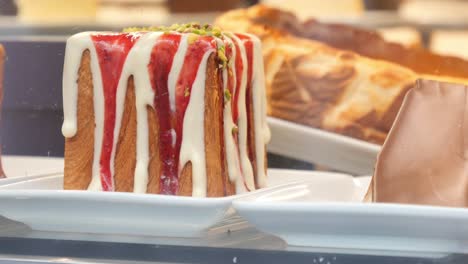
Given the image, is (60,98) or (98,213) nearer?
(98,213)

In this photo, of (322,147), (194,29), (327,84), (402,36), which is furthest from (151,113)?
(402,36)

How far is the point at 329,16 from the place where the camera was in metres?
1.81

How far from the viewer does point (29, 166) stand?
1290 millimetres

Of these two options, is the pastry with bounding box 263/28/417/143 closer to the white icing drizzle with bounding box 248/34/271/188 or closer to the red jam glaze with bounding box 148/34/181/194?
the white icing drizzle with bounding box 248/34/271/188

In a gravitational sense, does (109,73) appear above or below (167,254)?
above

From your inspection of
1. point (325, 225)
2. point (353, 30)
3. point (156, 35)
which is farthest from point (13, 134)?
point (353, 30)

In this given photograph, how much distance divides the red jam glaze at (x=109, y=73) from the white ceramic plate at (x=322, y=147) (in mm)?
414

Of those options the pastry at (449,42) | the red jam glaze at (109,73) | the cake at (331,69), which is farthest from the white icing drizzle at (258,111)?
the pastry at (449,42)

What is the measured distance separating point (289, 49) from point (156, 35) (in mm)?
715

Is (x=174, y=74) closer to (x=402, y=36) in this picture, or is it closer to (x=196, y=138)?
(x=196, y=138)

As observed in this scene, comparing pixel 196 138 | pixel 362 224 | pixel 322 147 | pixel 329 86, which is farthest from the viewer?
pixel 329 86

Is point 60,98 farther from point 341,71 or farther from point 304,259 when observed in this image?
point 341,71

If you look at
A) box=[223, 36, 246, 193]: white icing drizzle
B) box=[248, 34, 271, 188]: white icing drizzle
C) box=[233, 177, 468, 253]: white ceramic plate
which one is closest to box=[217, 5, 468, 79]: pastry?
box=[248, 34, 271, 188]: white icing drizzle

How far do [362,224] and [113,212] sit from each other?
25cm
